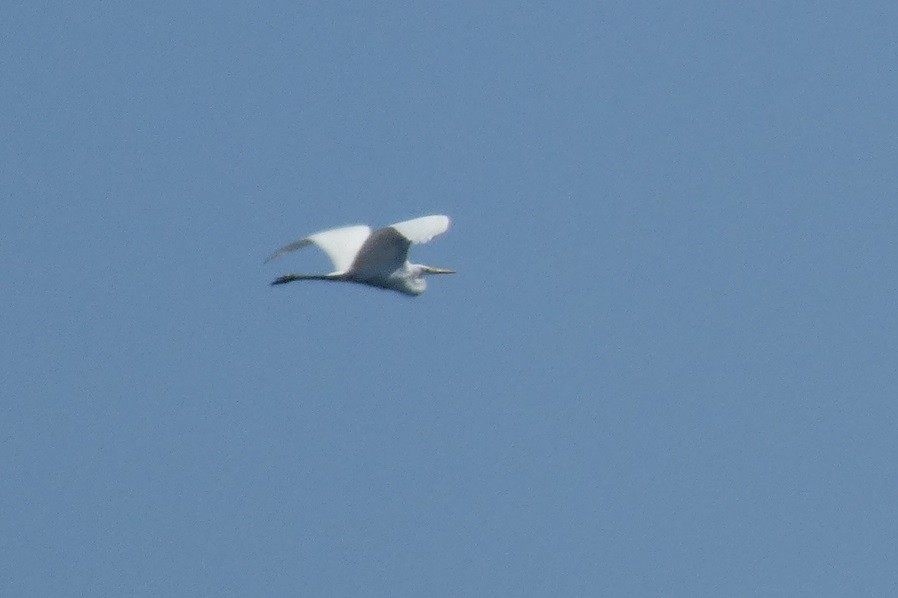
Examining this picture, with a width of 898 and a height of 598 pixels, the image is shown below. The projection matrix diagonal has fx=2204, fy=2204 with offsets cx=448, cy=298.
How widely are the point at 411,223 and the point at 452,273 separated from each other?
17.5 feet

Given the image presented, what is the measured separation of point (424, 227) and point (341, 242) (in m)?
1.65

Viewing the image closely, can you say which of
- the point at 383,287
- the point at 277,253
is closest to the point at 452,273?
the point at 383,287

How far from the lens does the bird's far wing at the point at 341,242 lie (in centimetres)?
3631

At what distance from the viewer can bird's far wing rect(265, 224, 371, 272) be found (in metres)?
36.3

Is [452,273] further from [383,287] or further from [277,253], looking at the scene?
[277,253]

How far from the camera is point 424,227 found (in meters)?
36.0

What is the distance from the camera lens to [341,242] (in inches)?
1449

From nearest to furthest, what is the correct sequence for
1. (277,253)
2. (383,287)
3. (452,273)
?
(277,253), (383,287), (452,273)

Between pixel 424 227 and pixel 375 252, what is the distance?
1.07 metres

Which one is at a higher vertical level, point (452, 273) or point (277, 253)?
point (452, 273)

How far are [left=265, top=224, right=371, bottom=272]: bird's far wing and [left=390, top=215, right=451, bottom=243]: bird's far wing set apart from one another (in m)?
0.76

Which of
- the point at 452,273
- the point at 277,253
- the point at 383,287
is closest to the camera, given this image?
the point at 277,253

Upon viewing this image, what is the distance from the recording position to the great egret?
35.1 meters

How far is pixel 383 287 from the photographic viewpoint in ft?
122
